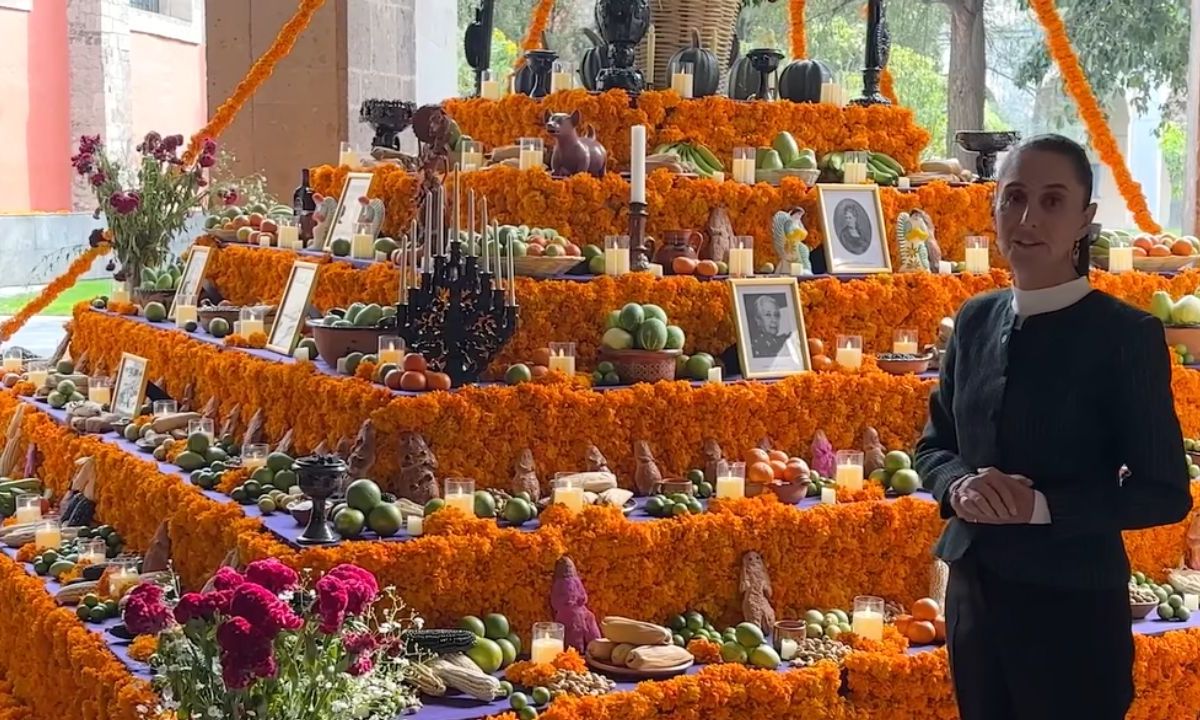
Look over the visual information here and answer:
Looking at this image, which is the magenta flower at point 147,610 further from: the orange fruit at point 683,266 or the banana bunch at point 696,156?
the banana bunch at point 696,156

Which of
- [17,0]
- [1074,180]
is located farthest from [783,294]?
[17,0]

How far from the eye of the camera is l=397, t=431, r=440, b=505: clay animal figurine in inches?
160

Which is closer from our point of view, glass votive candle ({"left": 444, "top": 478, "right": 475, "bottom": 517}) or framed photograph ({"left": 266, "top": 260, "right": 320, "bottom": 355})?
glass votive candle ({"left": 444, "top": 478, "right": 475, "bottom": 517})

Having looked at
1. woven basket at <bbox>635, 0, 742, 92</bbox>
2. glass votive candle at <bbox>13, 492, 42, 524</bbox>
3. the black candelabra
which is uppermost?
woven basket at <bbox>635, 0, 742, 92</bbox>

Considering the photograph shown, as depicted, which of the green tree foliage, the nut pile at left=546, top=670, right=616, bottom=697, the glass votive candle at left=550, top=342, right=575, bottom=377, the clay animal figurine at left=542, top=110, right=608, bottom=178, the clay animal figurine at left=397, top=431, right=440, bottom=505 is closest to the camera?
the nut pile at left=546, top=670, right=616, bottom=697

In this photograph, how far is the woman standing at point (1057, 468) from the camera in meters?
2.23

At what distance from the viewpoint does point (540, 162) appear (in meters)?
5.22

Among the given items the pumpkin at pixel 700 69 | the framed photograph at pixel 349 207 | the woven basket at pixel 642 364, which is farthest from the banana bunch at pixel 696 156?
the framed photograph at pixel 349 207

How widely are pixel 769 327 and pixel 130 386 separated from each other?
2507 millimetres

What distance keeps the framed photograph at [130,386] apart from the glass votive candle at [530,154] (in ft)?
5.54

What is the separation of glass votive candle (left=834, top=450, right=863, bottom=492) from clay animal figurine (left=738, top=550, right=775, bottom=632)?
46 cm

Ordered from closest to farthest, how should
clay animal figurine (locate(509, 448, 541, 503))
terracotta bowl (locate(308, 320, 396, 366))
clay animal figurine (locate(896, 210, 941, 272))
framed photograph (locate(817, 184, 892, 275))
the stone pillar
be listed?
clay animal figurine (locate(509, 448, 541, 503)) → terracotta bowl (locate(308, 320, 396, 366)) → framed photograph (locate(817, 184, 892, 275)) → clay animal figurine (locate(896, 210, 941, 272)) → the stone pillar

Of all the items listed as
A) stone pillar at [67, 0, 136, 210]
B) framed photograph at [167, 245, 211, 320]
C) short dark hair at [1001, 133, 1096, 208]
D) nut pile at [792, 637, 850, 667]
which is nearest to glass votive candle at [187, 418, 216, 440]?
framed photograph at [167, 245, 211, 320]

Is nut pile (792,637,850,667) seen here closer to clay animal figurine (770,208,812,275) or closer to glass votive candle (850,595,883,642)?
glass votive candle (850,595,883,642)
